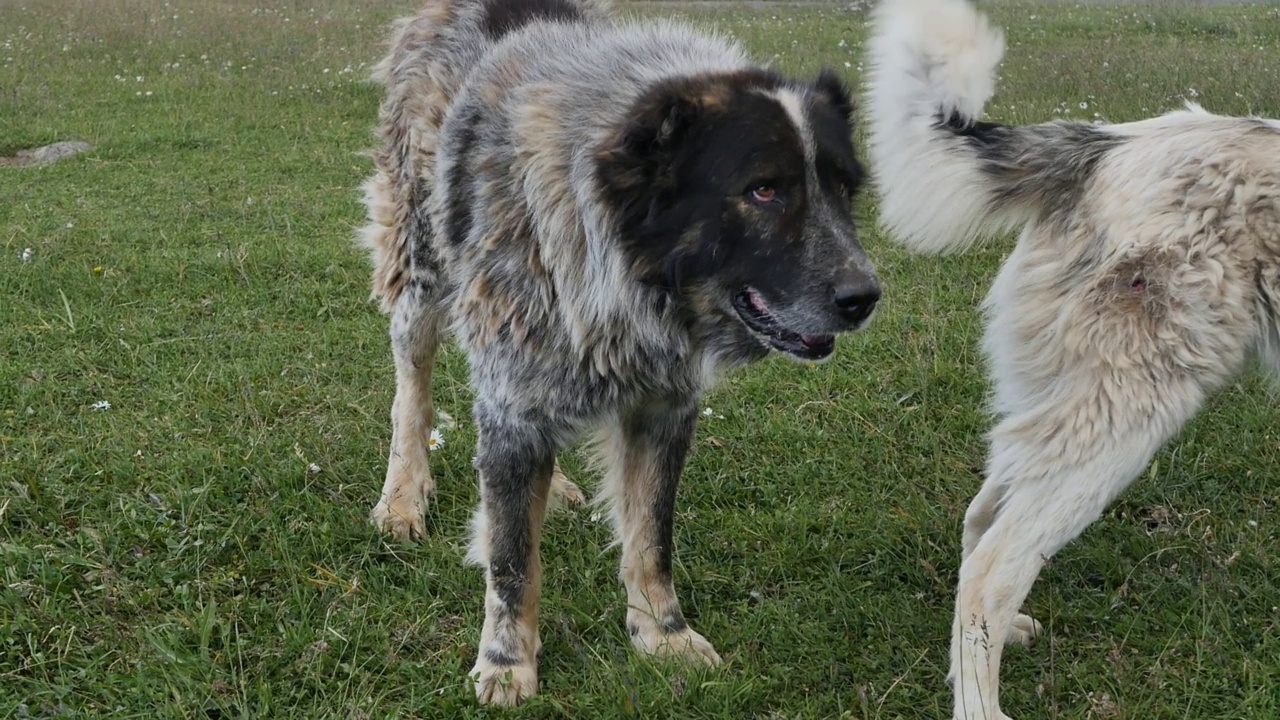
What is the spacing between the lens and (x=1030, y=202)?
3.06 meters

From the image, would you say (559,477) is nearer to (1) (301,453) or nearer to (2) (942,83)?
(1) (301,453)

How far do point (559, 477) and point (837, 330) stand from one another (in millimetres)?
1682

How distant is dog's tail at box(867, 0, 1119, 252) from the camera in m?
2.99

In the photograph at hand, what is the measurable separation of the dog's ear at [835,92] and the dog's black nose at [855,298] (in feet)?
2.06

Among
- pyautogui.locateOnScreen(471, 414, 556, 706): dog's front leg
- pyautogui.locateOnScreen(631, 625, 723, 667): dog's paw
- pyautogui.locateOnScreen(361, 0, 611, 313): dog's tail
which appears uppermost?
pyautogui.locateOnScreen(361, 0, 611, 313): dog's tail

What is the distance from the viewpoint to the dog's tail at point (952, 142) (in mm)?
2990

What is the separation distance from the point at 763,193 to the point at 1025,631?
5.25 ft

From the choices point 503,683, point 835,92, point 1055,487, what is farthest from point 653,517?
point 835,92

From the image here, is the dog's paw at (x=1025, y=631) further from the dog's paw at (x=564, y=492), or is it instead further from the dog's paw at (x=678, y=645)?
the dog's paw at (x=564, y=492)

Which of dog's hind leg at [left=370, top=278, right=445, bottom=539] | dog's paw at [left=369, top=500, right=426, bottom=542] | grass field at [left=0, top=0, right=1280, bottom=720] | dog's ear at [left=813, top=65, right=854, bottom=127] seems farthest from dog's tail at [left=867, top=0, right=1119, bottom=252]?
dog's paw at [left=369, top=500, right=426, bottom=542]

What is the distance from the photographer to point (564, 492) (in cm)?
396

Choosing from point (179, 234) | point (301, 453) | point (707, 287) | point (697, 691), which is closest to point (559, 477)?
point (301, 453)

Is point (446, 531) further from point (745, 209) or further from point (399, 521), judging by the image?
point (745, 209)

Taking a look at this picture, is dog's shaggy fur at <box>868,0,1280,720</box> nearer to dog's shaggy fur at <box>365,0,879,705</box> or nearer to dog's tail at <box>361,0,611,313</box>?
dog's shaggy fur at <box>365,0,879,705</box>
